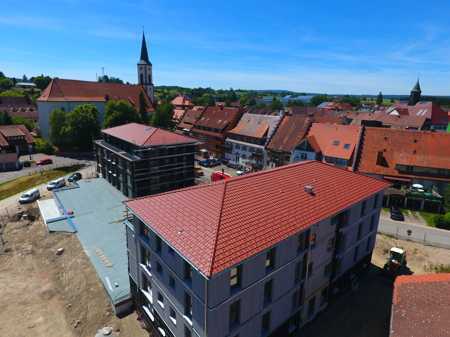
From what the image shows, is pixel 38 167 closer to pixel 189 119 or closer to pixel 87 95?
pixel 87 95

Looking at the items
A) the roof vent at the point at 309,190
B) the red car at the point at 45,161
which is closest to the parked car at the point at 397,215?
the roof vent at the point at 309,190

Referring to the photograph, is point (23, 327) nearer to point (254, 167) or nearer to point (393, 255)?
point (393, 255)

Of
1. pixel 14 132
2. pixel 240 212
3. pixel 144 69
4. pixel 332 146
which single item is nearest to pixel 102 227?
pixel 240 212

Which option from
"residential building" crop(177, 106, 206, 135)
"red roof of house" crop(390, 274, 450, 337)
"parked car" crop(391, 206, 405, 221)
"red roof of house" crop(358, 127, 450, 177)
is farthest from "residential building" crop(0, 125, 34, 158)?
"red roof of house" crop(390, 274, 450, 337)

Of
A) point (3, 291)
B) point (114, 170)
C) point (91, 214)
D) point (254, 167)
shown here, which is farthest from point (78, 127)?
point (3, 291)

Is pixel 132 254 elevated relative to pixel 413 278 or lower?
lower

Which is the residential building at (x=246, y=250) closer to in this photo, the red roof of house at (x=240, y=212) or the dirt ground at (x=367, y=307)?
the red roof of house at (x=240, y=212)
